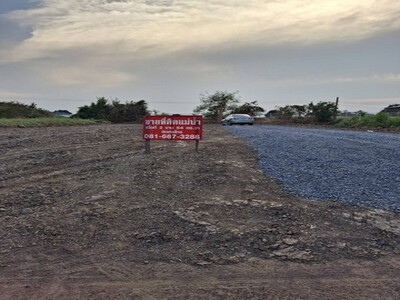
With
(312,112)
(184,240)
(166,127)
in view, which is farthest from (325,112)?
(184,240)

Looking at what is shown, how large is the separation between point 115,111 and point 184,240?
33.0 meters

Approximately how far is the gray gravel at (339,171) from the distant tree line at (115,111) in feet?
85.6

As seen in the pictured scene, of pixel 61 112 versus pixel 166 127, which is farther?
pixel 61 112

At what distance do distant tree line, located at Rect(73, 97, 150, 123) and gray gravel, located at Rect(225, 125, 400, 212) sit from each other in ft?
85.6

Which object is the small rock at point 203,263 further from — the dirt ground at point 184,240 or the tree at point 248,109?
the tree at point 248,109

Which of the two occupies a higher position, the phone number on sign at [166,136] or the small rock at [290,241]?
the phone number on sign at [166,136]

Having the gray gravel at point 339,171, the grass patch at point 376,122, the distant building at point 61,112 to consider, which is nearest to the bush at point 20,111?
the distant building at point 61,112

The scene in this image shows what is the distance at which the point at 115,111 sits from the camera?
36594 mm

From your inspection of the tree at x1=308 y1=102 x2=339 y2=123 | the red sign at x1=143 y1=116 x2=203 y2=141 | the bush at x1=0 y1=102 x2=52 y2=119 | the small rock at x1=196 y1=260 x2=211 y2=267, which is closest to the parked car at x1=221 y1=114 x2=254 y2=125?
the tree at x1=308 y1=102 x2=339 y2=123

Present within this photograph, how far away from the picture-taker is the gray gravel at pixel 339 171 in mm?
6301

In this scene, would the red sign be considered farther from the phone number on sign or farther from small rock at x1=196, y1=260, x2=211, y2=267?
small rock at x1=196, y1=260, x2=211, y2=267

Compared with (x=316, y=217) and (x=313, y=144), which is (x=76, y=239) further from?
(x=313, y=144)

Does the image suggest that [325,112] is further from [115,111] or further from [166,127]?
[166,127]

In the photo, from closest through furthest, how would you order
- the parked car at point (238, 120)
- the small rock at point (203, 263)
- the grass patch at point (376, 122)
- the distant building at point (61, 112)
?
the small rock at point (203, 263) < the grass patch at point (376, 122) < the parked car at point (238, 120) < the distant building at point (61, 112)
